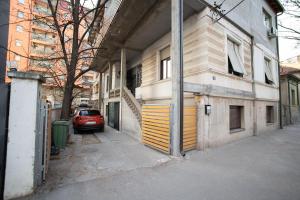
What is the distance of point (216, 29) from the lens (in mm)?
7379

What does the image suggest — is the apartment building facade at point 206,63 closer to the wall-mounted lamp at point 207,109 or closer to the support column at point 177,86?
the wall-mounted lamp at point 207,109

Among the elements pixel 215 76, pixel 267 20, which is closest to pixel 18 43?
pixel 215 76

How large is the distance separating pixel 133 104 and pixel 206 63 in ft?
15.1

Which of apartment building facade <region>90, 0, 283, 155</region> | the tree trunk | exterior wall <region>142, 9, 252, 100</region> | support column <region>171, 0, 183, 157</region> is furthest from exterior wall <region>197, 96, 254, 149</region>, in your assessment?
the tree trunk

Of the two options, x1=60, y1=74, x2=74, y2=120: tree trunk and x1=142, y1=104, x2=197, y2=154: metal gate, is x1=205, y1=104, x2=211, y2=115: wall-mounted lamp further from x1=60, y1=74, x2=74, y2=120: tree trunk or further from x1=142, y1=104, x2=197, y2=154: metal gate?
x1=60, y1=74, x2=74, y2=120: tree trunk

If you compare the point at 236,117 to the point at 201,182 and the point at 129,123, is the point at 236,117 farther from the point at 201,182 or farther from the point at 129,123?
the point at 201,182

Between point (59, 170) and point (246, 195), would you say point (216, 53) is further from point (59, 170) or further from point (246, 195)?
point (59, 170)

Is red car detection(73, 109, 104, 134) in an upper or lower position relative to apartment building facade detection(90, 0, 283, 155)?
lower

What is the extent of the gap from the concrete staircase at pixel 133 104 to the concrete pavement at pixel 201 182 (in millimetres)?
3773

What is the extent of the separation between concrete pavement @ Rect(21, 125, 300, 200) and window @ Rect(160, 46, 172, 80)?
5302 millimetres

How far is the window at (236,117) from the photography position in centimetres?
836

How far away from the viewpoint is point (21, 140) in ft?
9.88

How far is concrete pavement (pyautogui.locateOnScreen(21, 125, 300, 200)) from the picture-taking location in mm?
3176

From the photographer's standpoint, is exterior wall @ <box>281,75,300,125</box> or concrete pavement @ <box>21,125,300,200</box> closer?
concrete pavement @ <box>21,125,300,200</box>
